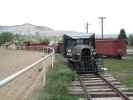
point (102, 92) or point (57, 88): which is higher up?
point (57, 88)

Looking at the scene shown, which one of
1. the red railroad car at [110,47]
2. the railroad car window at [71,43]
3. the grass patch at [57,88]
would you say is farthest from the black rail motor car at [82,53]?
the red railroad car at [110,47]

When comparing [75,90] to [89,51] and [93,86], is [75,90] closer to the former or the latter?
[93,86]

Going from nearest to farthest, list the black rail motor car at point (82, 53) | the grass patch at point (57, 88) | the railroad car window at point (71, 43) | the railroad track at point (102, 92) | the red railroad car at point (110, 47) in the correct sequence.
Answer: the grass patch at point (57, 88) < the railroad track at point (102, 92) < the black rail motor car at point (82, 53) < the railroad car window at point (71, 43) < the red railroad car at point (110, 47)

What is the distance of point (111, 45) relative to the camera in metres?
43.2

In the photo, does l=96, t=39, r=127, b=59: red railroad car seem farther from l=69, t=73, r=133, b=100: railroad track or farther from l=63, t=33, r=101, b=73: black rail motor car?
l=69, t=73, r=133, b=100: railroad track

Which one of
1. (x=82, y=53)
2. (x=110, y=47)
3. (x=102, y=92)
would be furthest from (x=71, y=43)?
(x=110, y=47)

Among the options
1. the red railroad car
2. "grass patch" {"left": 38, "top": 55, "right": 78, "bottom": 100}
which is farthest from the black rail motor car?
the red railroad car

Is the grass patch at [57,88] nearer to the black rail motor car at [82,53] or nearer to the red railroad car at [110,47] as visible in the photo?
the black rail motor car at [82,53]

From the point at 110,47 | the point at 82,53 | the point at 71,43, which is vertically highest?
the point at 71,43

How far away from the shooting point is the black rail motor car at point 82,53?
80.4ft

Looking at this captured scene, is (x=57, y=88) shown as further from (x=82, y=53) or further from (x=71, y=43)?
(x=71, y=43)

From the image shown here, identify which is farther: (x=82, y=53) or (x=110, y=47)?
(x=110, y=47)

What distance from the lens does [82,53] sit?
995 inches

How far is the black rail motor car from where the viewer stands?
80.4ft
